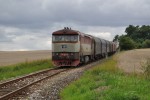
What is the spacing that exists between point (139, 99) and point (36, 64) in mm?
27807

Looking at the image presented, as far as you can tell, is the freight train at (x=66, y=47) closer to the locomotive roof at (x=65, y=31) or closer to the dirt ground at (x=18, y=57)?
the locomotive roof at (x=65, y=31)

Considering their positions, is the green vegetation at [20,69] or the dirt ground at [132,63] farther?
the green vegetation at [20,69]

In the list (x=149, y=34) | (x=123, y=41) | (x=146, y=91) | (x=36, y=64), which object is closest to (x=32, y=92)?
(x=146, y=91)

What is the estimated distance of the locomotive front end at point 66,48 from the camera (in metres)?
36.8

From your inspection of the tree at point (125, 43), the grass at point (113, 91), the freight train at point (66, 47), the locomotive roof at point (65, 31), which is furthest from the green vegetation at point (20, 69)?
the tree at point (125, 43)

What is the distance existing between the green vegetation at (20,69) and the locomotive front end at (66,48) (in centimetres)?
189

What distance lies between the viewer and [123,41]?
119750 mm

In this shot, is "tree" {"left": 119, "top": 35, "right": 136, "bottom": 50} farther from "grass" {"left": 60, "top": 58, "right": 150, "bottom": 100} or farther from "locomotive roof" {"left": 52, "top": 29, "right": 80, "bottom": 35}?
"grass" {"left": 60, "top": 58, "right": 150, "bottom": 100}

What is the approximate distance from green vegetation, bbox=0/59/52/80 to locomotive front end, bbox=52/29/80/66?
1.89 m

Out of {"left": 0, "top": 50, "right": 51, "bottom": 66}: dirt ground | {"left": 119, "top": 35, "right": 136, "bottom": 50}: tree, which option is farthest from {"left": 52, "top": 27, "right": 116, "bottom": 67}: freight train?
{"left": 119, "top": 35, "right": 136, "bottom": 50}: tree

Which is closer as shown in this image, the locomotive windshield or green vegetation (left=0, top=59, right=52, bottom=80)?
green vegetation (left=0, top=59, right=52, bottom=80)

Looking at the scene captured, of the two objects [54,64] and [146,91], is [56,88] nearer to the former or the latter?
[146,91]

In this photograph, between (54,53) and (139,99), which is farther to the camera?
(54,53)

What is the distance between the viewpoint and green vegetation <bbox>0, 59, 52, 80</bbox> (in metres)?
28.7
